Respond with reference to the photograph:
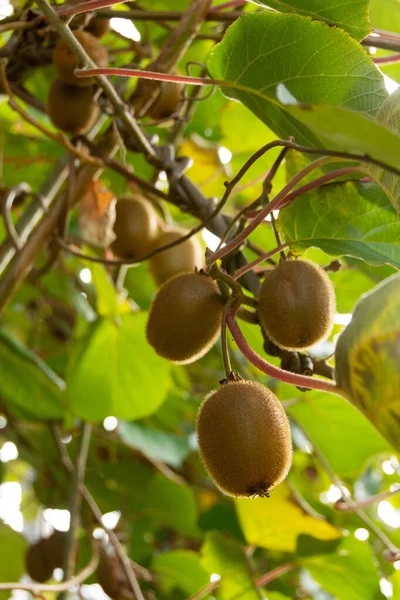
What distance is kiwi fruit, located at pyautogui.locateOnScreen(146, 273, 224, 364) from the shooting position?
65cm

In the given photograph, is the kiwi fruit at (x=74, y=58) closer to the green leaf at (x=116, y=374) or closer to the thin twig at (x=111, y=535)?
the green leaf at (x=116, y=374)

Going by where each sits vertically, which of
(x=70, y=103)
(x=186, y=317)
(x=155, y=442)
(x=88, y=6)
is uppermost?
(x=88, y=6)

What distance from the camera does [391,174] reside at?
548mm

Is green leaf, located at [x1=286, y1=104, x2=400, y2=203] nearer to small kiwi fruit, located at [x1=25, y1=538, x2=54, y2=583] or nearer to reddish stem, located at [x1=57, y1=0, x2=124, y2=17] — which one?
reddish stem, located at [x1=57, y1=0, x2=124, y2=17]

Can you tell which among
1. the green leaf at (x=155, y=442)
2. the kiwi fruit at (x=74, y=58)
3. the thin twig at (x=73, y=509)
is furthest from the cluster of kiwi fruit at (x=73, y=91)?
the green leaf at (x=155, y=442)

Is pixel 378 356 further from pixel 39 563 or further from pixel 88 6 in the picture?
pixel 39 563

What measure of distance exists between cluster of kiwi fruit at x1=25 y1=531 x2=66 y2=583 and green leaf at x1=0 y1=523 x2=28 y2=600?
7.1 inches

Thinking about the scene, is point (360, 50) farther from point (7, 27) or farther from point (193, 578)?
point (193, 578)

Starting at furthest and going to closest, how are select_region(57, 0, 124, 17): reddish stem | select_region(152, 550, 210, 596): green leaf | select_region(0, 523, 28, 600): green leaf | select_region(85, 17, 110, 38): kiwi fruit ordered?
select_region(0, 523, 28, 600): green leaf
select_region(152, 550, 210, 596): green leaf
select_region(85, 17, 110, 38): kiwi fruit
select_region(57, 0, 124, 17): reddish stem

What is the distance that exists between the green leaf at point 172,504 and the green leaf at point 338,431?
445mm

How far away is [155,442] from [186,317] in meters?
0.91

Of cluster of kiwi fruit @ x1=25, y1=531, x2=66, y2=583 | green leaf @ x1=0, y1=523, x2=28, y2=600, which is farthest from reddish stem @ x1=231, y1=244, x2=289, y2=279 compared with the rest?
green leaf @ x1=0, y1=523, x2=28, y2=600

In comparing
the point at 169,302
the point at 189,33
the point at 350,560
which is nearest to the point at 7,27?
the point at 189,33

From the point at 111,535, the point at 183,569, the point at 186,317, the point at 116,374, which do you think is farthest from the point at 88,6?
the point at 183,569
